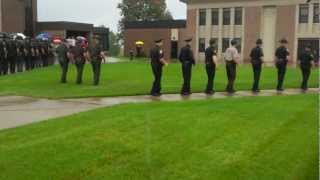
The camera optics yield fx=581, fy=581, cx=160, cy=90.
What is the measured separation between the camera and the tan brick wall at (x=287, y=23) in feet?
194

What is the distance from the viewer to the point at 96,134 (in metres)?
8.63

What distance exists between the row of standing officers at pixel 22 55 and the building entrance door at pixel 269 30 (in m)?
31.0

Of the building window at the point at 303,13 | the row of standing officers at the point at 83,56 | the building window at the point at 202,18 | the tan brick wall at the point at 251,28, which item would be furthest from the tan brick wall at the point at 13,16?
the row of standing officers at the point at 83,56

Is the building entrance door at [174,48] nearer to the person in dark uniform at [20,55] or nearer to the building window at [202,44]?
the building window at [202,44]

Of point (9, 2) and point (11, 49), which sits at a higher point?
point (9, 2)

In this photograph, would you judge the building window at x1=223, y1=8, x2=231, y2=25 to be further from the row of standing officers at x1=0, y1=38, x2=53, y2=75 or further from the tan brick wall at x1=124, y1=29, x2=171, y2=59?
the row of standing officers at x1=0, y1=38, x2=53, y2=75

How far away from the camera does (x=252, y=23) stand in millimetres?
62188

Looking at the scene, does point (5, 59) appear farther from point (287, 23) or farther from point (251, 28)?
point (251, 28)

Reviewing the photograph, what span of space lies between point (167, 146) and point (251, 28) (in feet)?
182

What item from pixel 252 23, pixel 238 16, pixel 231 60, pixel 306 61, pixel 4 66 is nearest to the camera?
pixel 231 60

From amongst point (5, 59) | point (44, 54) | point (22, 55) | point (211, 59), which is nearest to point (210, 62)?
point (211, 59)

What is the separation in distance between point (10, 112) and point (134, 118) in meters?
3.78

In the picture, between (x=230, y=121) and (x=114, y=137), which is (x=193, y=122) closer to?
(x=230, y=121)

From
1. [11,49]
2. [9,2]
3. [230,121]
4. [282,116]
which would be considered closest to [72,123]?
[230,121]
